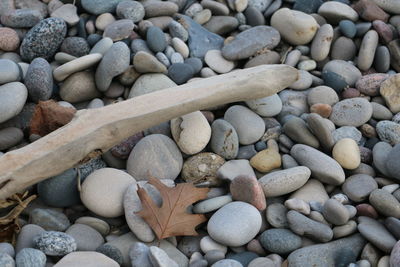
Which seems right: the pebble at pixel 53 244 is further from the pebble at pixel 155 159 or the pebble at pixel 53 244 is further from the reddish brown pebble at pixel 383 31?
the reddish brown pebble at pixel 383 31

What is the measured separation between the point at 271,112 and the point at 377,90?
25.1 inches

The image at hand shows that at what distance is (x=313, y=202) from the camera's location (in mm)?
2295

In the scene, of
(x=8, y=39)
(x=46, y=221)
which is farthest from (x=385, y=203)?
(x=8, y=39)

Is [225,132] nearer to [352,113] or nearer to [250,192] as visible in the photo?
[250,192]

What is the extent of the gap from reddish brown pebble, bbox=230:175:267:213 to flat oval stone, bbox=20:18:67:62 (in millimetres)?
1354

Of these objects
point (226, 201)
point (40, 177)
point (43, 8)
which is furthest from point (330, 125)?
point (43, 8)

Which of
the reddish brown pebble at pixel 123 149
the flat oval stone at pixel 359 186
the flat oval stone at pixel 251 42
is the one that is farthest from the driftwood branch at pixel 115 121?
the flat oval stone at pixel 359 186

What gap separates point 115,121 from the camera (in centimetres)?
224

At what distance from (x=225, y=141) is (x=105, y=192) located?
2.10 feet

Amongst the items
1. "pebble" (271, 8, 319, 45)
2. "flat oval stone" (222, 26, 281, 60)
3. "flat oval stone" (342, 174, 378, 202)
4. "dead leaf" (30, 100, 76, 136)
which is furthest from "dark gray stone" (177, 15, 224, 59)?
"flat oval stone" (342, 174, 378, 202)

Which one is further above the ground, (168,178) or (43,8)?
(43,8)

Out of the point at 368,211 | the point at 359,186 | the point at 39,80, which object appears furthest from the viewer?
the point at 39,80

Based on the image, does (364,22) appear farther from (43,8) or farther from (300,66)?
(43,8)

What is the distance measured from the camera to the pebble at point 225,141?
253cm
